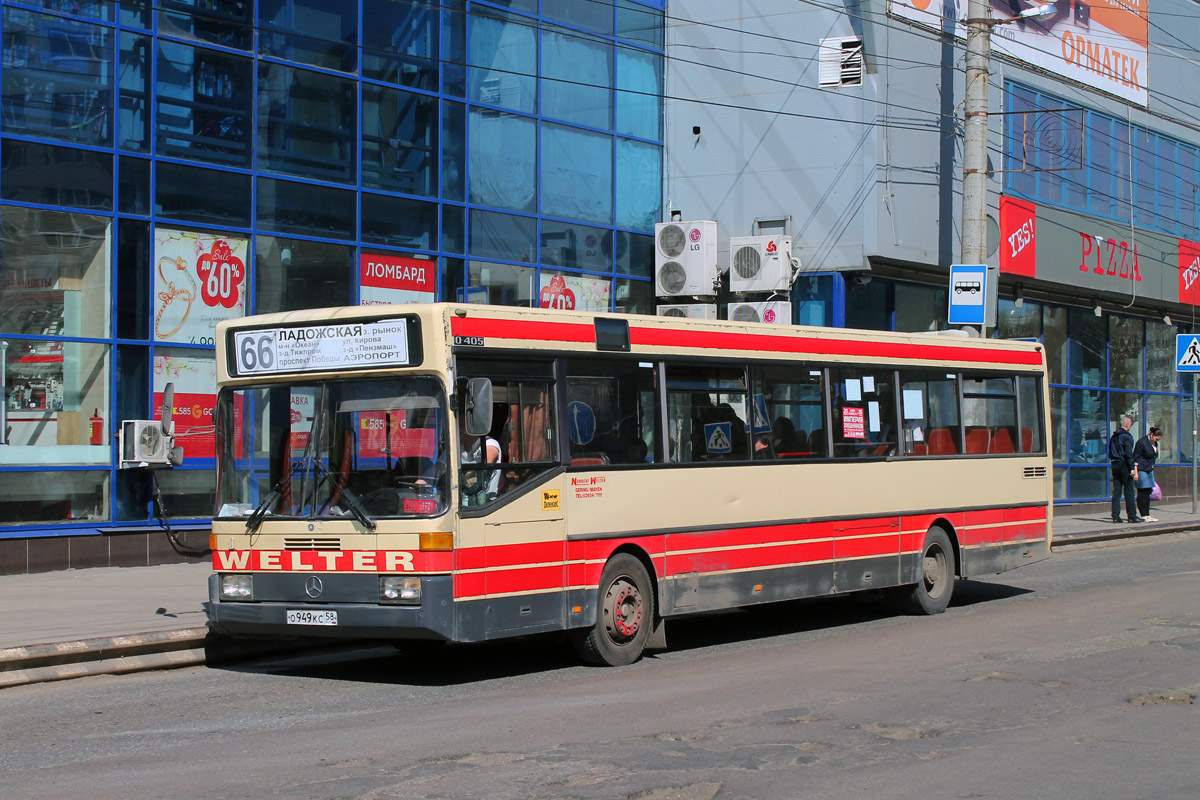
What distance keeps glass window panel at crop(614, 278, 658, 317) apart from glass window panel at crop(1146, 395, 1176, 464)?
1713cm

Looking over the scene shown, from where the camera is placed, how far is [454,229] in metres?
20.8

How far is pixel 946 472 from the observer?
1478 cm

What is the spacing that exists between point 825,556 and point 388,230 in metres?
9.38

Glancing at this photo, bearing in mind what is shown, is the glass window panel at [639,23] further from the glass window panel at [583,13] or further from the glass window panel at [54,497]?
the glass window panel at [54,497]

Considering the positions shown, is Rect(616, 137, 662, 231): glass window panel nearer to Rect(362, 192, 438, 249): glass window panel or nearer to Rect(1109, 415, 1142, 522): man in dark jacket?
Rect(362, 192, 438, 249): glass window panel

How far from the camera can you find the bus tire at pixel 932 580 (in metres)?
14.5

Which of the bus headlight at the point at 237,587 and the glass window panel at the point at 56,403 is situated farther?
the glass window panel at the point at 56,403

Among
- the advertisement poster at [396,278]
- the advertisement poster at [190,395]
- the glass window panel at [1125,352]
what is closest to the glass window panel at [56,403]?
the advertisement poster at [190,395]

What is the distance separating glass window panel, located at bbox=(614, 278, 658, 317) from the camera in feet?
79.1

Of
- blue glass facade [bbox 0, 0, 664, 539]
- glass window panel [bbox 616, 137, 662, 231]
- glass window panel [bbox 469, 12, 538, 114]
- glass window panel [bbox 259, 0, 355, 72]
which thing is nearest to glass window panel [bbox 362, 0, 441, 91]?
blue glass facade [bbox 0, 0, 664, 539]

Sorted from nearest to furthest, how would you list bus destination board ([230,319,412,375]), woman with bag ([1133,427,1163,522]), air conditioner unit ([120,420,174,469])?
bus destination board ([230,319,412,375]) → air conditioner unit ([120,420,174,469]) → woman with bag ([1133,427,1163,522])

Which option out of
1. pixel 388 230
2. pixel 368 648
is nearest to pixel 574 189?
pixel 388 230

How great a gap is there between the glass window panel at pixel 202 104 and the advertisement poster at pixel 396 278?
7.90 ft

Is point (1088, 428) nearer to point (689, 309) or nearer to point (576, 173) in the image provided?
point (689, 309)
